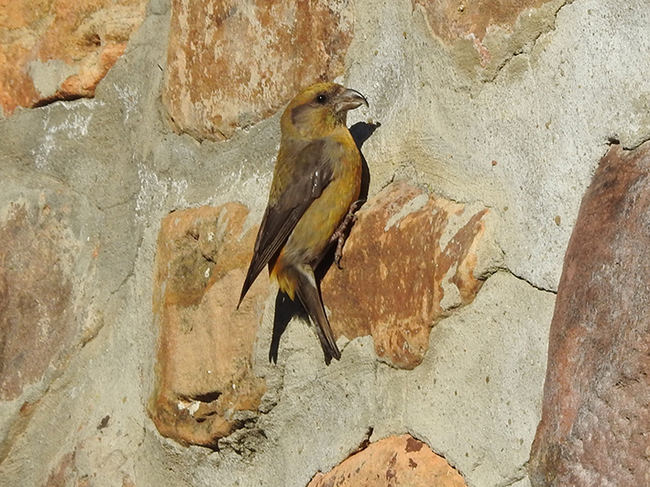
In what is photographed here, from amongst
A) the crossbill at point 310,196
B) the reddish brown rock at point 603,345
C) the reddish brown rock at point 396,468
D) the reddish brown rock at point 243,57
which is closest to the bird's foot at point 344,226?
the crossbill at point 310,196

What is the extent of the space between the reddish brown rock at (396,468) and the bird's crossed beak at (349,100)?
634 millimetres

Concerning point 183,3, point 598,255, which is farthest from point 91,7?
point 598,255

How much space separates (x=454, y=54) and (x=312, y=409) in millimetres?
638

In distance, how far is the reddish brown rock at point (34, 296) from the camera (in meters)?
2.42

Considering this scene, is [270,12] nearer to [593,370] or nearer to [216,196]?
[216,196]

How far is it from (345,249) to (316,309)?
0.12 m

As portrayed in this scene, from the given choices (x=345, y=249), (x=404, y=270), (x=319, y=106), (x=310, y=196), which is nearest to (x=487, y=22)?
→ (x=404, y=270)

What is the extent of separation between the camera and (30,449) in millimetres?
2398

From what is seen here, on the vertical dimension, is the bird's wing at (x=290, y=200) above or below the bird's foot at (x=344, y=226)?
below

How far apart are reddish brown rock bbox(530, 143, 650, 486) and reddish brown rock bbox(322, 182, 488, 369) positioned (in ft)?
0.69

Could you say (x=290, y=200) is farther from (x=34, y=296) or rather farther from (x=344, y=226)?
(x=34, y=296)

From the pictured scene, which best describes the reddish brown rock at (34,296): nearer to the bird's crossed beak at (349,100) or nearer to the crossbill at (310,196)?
the crossbill at (310,196)

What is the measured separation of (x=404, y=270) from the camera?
1634mm

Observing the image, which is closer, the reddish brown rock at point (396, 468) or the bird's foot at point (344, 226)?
the reddish brown rock at point (396, 468)
